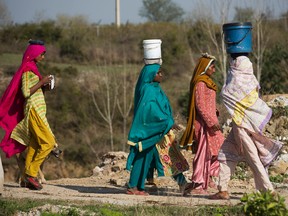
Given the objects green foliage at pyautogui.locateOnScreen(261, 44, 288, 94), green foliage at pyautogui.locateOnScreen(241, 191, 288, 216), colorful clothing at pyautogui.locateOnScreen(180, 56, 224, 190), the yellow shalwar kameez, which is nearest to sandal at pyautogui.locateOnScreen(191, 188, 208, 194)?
colorful clothing at pyautogui.locateOnScreen(180, 56, 224, 190)

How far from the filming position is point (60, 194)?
36.2ft

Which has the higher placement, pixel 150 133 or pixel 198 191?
pixel 150 133

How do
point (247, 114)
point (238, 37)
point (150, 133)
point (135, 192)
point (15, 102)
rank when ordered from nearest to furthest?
1. point (247, 114)
2. point (238, 37)
3. point (150, 133)
4. point (135, 192)
5. point (15, 102)

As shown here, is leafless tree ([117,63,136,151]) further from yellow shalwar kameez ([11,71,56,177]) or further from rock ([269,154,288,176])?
yellow shalwar kameez ([11,71,56,177])

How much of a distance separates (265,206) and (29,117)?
455cm

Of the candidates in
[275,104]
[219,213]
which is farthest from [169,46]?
[219,213]

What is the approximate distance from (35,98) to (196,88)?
2258 mm

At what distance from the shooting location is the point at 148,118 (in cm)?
1070

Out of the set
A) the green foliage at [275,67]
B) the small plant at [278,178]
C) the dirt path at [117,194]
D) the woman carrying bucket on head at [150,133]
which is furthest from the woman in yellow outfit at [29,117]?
the green foliage at [275,67]

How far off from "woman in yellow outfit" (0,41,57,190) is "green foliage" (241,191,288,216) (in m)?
4.09

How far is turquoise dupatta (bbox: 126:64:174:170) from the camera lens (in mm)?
10656

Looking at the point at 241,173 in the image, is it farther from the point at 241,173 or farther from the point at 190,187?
the point at 190,187

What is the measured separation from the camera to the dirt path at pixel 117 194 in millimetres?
9961

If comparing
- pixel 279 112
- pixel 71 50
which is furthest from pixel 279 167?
pixel 71 50
